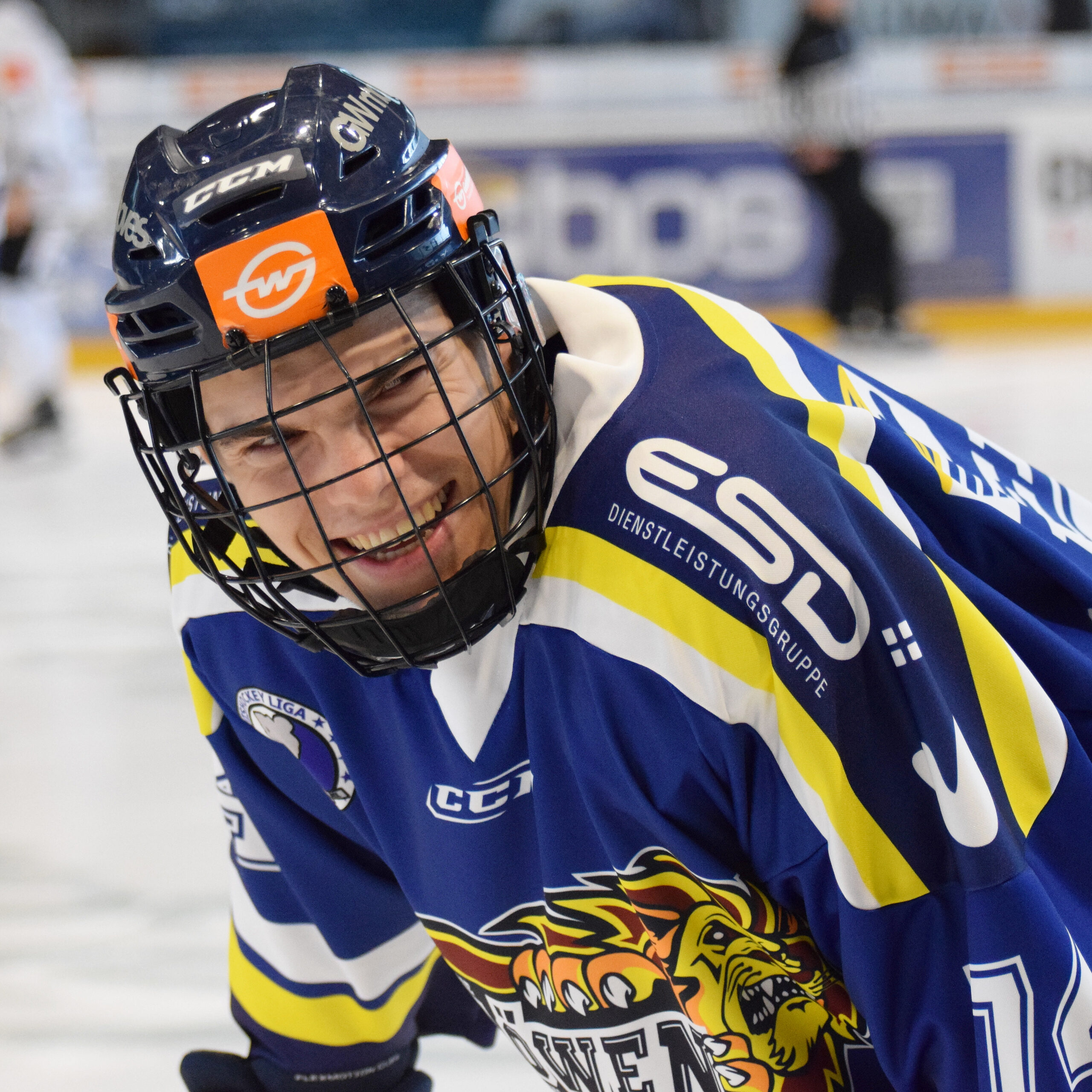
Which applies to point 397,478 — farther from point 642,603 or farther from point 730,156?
point 730,156

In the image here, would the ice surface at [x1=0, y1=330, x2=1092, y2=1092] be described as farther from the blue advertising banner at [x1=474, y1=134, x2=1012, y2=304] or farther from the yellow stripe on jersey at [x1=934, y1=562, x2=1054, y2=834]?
the blue advertising banner at [x1=474, y1=134, x2=1012, y2=304]

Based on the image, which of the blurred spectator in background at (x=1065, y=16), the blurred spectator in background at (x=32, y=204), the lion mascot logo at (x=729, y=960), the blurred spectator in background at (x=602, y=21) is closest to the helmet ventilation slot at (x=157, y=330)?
the lion mascot logo at (x=729, y=960)

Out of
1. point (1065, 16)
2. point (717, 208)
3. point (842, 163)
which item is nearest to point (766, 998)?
point (842, 163)

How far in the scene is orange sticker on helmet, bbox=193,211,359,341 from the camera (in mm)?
854

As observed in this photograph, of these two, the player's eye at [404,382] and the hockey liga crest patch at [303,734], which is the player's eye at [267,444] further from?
the hockey liga crest patch at [303,734]

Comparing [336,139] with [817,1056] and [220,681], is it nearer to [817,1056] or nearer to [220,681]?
[220,681]

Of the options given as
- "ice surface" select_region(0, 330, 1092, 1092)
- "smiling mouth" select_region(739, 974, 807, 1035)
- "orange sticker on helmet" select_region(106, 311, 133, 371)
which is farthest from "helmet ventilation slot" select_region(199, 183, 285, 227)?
"ice surface" select_region(0, 330, 1092, 1092)

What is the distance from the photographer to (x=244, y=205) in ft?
2.84

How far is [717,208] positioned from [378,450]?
20.9 ft

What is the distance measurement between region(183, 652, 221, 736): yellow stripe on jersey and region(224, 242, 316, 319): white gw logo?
395mm

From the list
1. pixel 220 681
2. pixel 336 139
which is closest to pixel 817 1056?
pixel 220 681

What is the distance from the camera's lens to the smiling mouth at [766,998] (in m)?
0.92

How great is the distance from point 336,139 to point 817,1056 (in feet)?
2.18

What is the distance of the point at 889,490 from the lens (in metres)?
0.87
